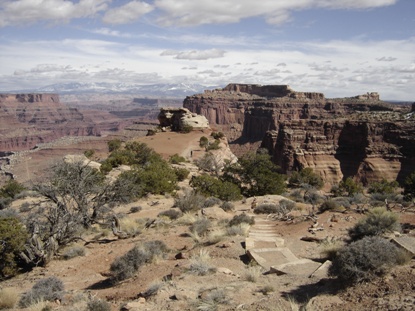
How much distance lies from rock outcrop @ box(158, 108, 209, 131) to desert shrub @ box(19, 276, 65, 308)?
169ft

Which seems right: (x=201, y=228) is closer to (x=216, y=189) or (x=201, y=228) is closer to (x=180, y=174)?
(x=216, y=189)

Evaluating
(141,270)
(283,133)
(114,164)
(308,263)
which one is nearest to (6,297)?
(141,270)

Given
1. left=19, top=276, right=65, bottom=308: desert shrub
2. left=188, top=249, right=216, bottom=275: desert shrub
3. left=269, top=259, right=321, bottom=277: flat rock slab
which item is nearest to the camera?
left=19, top=276, right=65, bottom=308: desert shrub

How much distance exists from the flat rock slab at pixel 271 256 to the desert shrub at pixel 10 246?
7.74 meters

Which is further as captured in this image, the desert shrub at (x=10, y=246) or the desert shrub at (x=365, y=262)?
the desert shrub at (x=10, y=246)

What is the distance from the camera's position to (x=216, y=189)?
81.8 feet

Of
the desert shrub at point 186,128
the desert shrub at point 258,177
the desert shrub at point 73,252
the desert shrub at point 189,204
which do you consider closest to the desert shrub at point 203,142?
the desert shrub at point 186,128

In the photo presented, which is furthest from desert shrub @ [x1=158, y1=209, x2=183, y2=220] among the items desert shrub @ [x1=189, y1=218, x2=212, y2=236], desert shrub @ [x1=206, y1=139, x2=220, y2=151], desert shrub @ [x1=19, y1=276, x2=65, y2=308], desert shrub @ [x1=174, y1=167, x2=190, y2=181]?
desert shrub @ [x1=206, y1=139, x2=220, y2=151]

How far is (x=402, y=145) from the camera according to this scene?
183 feet

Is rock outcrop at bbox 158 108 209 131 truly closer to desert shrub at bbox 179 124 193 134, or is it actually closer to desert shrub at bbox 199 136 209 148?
desert shrub at bbox 179 124 193 134

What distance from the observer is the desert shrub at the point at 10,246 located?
1199 centimetres

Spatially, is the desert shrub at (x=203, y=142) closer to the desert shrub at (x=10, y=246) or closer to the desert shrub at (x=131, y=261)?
the desert shrub at (x=10, y=246)

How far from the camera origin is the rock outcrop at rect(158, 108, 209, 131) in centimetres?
6100

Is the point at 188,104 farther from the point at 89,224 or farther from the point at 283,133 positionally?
the point at 89,224
